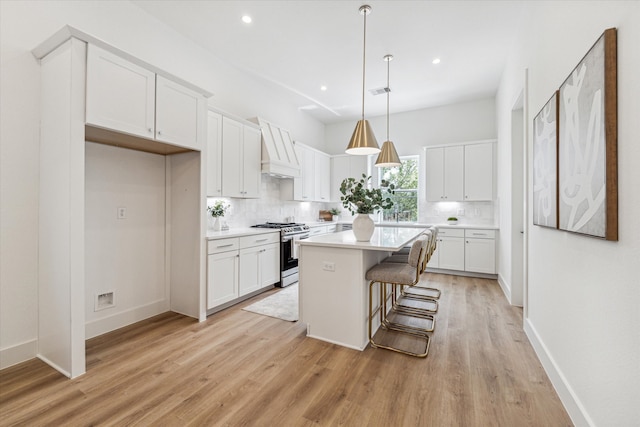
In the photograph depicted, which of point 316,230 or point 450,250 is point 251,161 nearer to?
point 316,230

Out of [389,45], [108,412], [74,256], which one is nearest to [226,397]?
[108,412]

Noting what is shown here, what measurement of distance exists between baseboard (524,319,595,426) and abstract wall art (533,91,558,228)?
98cm

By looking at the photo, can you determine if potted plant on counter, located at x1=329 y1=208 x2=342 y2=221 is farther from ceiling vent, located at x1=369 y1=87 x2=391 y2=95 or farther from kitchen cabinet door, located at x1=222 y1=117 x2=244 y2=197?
kitchen cabinet door, located at x1=222 y1=117 x2=244 y2=197

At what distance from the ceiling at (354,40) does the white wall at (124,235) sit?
5.57 ft

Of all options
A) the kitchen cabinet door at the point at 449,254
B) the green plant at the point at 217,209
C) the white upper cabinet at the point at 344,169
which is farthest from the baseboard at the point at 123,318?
the kitchen cabinet door at the point at 449,254

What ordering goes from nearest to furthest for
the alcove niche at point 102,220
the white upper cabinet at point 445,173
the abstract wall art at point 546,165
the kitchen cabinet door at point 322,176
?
the abstract wall art at point 546,165 < the alcove niche at point 102,220 < the white upper cabinet at point 445,173 < the kitchen cabinet door at point 322,176

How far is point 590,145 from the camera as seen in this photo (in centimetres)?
146

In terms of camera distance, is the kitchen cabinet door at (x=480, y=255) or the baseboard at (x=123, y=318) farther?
the kitchen cabinet door at (x=480, y=255)

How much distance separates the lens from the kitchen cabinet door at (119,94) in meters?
2.18

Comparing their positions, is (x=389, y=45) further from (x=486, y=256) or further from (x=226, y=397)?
(x=226, y=397)

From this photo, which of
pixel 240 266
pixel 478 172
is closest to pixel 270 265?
pixel 240 266

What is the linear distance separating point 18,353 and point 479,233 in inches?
231

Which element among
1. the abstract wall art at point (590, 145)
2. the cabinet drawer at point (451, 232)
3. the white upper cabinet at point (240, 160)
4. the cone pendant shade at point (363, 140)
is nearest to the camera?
the abstract wall art at point (590, 145)

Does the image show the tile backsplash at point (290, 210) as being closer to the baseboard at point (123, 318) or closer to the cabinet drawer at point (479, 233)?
the cabinet drawer at point (479, 233)
